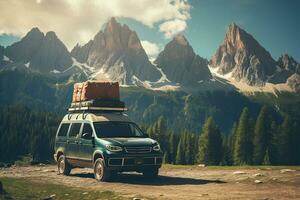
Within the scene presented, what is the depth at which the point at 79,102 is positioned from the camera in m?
23.8

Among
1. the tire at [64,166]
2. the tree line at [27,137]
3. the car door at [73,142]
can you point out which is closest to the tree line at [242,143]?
the tree line at [27,137]

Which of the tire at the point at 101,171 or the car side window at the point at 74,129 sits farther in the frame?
the car side window at the point at 74,129

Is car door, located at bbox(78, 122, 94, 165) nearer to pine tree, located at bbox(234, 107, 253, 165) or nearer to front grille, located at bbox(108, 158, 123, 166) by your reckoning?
front grille, located at bbox(108, 158, 123, 166)

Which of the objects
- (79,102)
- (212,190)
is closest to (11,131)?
(79,102)

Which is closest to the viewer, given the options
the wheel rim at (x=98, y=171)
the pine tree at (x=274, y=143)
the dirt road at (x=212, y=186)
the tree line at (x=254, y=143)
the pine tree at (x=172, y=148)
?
the dirt road at (x=212, y=186)

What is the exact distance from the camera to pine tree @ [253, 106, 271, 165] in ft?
302

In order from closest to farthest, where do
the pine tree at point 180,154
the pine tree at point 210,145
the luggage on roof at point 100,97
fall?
the luggage on roof at point 100,97 → the pine tree at point 210,145 → the pine tree at point 180,154

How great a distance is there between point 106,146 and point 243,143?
75.1 meters

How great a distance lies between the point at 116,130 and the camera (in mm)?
21234

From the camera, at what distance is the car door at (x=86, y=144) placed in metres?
20.8

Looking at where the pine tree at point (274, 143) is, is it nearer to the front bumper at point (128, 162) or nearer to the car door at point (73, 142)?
the car door at point (73, 142)

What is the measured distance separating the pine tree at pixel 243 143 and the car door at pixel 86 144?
71.9m

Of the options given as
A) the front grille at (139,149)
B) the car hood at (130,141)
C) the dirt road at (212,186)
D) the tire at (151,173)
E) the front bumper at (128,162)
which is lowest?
the dirt road at (212,186)

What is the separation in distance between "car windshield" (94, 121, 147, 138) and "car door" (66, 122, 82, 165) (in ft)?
6.20
